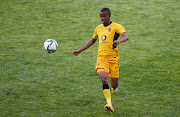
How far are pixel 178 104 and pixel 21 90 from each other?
4726 mm

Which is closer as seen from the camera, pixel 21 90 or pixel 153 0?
pixel 21 90

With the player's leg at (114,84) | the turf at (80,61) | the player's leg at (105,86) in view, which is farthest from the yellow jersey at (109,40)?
the turf at (80,61)

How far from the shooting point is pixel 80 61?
12688 millimetres

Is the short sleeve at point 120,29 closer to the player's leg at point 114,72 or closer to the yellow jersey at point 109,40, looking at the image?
the yellow jersey at point 109,40

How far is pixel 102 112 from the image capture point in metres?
8.23

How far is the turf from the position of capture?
8.69 m

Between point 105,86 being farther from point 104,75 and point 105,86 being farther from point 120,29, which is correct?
point 120,29

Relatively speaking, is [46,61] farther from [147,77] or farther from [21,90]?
[147,77]

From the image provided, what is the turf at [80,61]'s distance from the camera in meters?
8.69

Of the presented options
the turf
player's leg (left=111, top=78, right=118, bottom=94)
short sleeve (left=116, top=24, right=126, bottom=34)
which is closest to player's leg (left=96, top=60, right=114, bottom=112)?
the turf

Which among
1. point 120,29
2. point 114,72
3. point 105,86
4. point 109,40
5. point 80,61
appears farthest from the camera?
point 80,61

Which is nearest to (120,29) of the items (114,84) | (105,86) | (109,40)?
(109,40)

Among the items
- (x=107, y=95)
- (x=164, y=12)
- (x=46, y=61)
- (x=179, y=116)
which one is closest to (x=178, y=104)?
(x=179, y=116)

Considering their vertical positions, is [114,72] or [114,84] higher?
[114,72]
